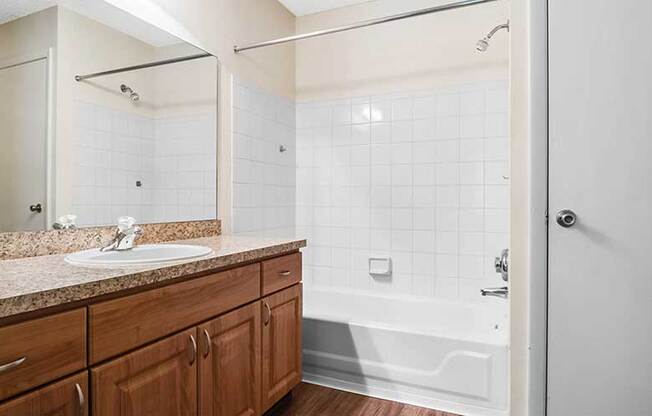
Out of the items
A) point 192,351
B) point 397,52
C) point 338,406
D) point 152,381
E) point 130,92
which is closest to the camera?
point 152,381

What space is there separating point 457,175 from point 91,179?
2.08 m

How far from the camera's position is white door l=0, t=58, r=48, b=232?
132cm

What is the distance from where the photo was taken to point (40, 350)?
2.85ft

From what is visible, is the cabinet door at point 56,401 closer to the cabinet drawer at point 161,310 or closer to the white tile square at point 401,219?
the cabinet drawer at point 161,310

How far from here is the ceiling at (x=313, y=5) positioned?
285 centimetres

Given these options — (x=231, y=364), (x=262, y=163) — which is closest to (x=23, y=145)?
(x=231, y=364)

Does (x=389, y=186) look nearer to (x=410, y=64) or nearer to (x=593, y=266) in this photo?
(x=410, y=64)

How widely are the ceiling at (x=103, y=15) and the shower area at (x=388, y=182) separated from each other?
568 mm

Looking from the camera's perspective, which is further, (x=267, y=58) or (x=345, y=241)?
(x=345, y=241)

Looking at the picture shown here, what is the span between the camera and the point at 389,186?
9.13ft

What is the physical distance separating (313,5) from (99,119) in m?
1.90

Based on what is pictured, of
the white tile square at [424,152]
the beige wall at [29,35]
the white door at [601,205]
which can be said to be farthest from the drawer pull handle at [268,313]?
the white tile square at [424,152]

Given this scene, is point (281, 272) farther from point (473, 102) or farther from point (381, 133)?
point (473, 102)

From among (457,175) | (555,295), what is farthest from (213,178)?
(555,295)
